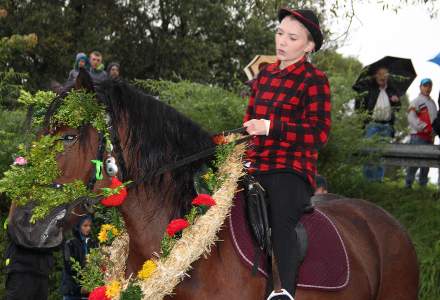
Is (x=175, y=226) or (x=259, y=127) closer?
(x=175, y=226)

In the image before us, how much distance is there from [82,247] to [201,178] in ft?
13.6

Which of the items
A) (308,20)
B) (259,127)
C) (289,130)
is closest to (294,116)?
(289,130)

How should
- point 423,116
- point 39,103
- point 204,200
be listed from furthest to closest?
point 423,116, point 39,103, point 204,200

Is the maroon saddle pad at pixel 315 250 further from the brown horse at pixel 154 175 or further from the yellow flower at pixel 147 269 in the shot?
the yellow flower at pixel 147 269

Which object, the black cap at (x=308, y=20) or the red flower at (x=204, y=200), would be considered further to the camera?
the black cap at (x=308, y=20)

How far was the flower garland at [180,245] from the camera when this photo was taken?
149 inches

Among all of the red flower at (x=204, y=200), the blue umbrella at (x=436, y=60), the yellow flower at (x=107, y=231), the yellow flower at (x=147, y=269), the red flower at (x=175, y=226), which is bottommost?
the yellow flower at (x=147, y=269)

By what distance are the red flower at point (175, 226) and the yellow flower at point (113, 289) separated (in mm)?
432

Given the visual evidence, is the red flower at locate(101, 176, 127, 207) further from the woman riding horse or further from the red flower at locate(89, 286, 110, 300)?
the woman riding horse

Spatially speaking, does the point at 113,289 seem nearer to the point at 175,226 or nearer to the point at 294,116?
the point at 175,226

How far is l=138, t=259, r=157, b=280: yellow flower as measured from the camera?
12.6 ft

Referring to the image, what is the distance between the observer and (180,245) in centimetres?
388

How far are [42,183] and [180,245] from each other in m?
0.89

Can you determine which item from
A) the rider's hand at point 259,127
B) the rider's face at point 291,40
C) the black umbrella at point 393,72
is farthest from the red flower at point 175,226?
the black umbrella at point 393,72
